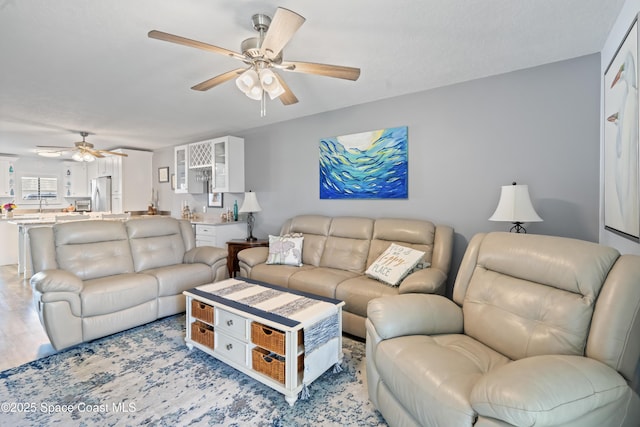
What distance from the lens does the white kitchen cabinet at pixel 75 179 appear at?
300 inches

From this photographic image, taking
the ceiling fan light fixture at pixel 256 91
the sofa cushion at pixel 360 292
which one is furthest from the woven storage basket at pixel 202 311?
the ceiling fan light fixture at pixel 256 91

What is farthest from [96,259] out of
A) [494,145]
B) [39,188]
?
[39,188]

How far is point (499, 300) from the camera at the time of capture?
5.61 ft

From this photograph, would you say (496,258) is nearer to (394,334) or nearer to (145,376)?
(394,334)

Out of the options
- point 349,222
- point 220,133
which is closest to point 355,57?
point 349,222

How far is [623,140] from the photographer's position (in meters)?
1.73

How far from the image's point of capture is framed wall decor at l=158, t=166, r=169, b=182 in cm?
629

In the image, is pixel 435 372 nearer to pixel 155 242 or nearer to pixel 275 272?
pixel 275 272

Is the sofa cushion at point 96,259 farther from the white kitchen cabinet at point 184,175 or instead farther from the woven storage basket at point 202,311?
the white kitchen cabinet at point 184,175

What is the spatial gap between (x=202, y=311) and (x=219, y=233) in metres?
2.43

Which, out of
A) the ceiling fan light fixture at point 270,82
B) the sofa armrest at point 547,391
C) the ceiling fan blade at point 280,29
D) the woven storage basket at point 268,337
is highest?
the ceiling fan blade at point 280,29

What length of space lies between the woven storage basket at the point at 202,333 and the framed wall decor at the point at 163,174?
15.6 ft

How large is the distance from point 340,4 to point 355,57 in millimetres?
664

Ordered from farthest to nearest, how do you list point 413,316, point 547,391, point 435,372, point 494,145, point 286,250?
point 286,250
point 494,145
point 413,316
point 435,372
point 547,391
